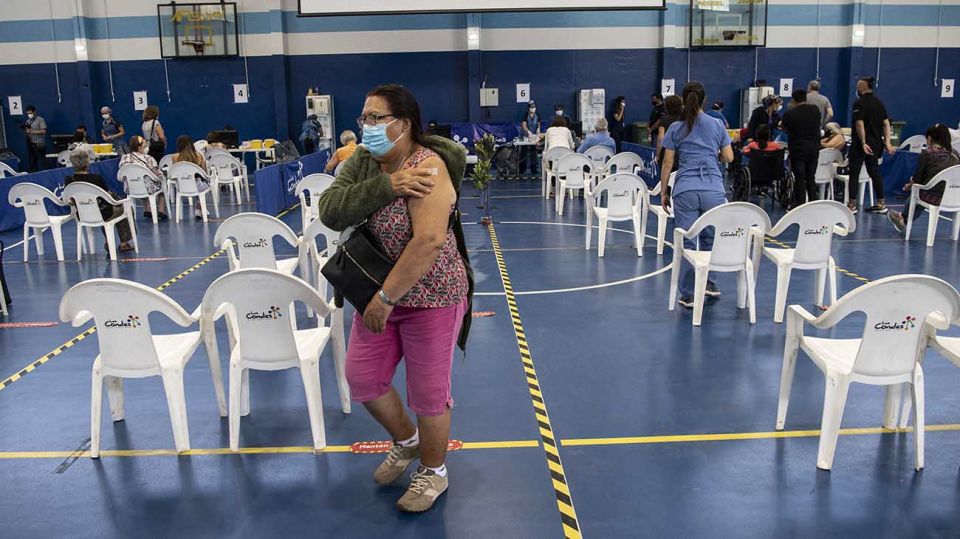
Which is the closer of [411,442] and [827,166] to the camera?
[411,442]

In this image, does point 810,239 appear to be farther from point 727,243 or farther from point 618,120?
point 618,120

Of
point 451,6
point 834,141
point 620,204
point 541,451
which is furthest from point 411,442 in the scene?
point 451,6

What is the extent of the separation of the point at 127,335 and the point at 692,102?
3.89 metres

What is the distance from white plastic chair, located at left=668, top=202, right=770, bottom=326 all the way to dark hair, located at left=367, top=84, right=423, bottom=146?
3082 millimetres

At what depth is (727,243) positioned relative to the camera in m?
5.52

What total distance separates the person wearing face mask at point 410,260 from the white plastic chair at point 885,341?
157cm

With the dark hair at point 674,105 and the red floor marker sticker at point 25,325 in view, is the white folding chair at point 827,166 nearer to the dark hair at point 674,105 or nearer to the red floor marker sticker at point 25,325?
the dark hair at point 674,105

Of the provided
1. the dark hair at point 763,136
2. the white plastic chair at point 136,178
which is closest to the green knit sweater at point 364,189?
the white plastic chair at point 136,178

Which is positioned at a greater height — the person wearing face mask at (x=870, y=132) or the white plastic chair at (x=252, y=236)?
the person wearing face mask at (x=870, y=132)

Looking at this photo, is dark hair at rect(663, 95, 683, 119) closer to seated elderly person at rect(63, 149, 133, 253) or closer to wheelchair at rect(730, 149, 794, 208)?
wheelchair at rect(730, 149, 794, 208)

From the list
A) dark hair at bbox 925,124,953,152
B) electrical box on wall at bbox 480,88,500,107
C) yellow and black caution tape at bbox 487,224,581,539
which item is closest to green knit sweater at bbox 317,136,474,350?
yellow and black caution tape at bbox 487,224,581,539

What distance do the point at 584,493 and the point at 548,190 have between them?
9734 mm

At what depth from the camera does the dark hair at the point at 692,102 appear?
17.9 feet

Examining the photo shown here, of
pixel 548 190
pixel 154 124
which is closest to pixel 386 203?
pixel 548 190
